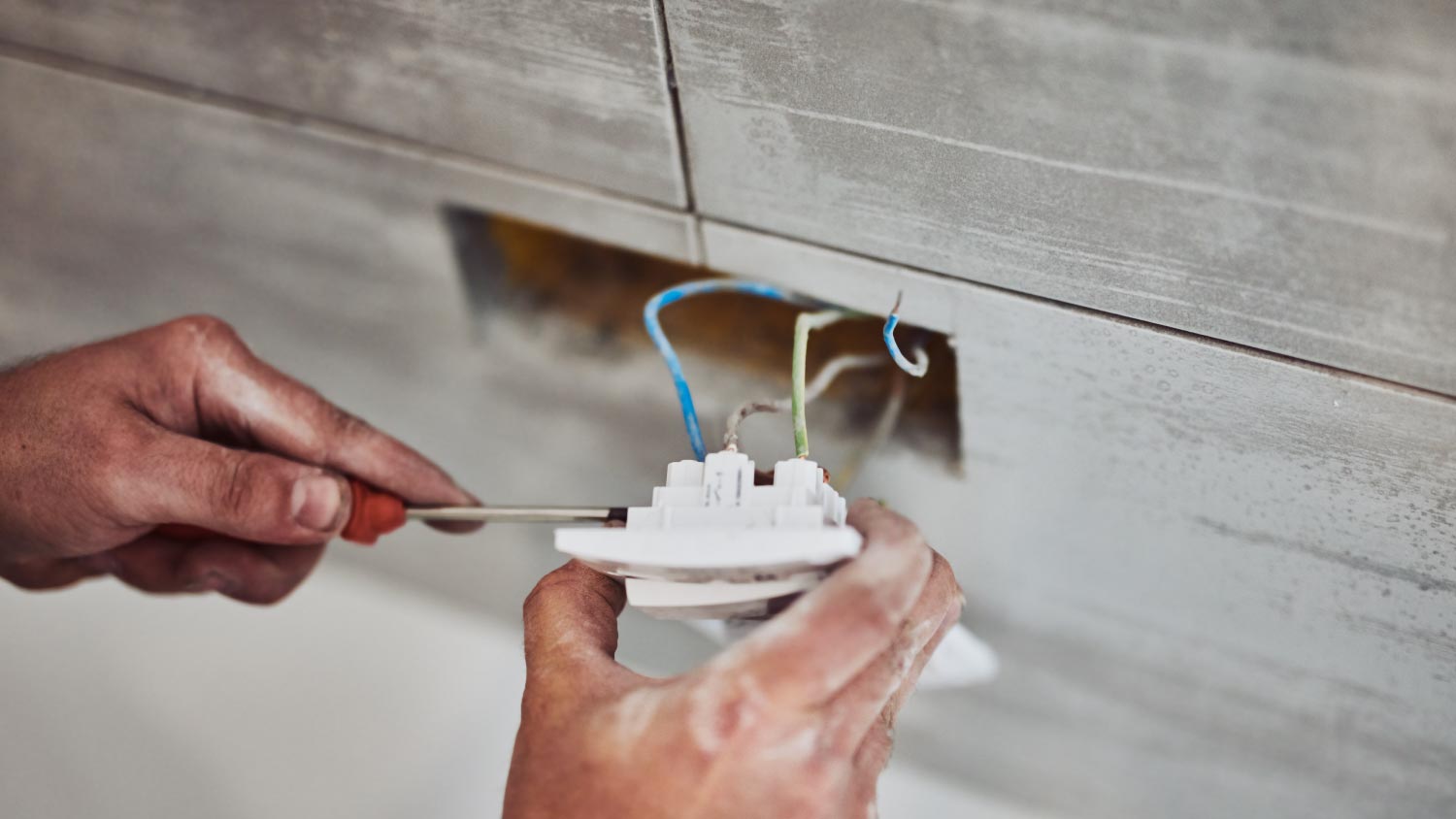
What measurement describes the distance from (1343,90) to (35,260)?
119 centimetres

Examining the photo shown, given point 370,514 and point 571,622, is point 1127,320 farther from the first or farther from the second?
point 370,514

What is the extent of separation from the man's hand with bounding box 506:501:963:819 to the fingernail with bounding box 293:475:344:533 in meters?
0.25

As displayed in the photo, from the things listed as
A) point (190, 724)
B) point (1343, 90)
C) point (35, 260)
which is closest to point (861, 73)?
point (1343, 90)

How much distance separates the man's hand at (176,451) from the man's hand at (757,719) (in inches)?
10.9

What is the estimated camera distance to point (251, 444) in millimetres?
802

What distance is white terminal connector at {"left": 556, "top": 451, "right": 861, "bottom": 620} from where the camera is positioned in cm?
48

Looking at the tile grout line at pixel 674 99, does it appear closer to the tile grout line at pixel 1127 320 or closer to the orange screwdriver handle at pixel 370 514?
the tile grout line at pixel 1127 320

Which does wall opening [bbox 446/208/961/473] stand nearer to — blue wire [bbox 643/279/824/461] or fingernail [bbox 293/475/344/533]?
blue wire [bbox 643/279/824/461]

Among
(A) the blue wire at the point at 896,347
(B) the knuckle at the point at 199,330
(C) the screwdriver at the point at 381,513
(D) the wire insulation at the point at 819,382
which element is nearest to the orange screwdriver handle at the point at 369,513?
(C) the screwdriver at the point at 381,513

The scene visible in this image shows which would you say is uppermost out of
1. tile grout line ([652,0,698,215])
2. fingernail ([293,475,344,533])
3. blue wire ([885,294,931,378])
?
tile grout line ([652,0,698,215])

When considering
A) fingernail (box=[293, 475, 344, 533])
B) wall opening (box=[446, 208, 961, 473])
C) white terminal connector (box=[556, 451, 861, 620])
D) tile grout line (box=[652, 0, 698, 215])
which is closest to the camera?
white terminal connector (box=[556, 451, 861, 620])

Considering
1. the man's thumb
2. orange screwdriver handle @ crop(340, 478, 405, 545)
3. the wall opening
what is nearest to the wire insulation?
the wall opening

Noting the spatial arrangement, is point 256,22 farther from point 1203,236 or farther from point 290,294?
point 1203,236

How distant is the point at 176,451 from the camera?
0.72m
